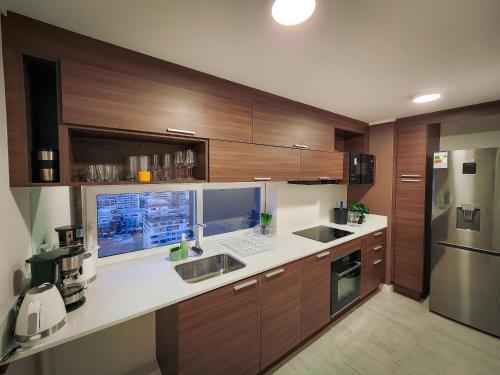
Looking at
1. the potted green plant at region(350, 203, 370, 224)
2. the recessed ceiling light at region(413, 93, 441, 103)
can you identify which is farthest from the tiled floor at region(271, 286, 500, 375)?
the recessed ceiling light at region(413, 93, 441, 103)

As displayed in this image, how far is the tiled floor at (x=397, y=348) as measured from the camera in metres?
1.68

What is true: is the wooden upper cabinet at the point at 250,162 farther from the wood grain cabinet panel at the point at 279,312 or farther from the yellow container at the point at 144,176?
the wood grain cabinet panel at the point at 279,312

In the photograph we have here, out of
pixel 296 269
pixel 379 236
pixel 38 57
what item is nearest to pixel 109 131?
pixel 38 57

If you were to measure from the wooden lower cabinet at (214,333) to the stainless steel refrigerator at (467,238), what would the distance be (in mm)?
2152

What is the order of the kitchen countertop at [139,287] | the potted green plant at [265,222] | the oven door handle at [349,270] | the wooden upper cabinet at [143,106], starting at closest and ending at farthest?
1. the kitchen countertop at [139,287]
2. the wooden upper cabinet at [143,106]
3. the oven door handle at [349,270]
4. the potted green plant at [265,222]

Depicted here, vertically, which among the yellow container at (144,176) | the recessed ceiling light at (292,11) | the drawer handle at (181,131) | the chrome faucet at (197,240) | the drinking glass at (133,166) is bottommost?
the chrome faucet at (197,240)

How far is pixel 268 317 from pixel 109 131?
1.63 m

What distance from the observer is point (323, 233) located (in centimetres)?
242

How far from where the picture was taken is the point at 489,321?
2006 millimetres

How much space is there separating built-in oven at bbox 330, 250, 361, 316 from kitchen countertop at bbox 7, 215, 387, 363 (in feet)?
1.21

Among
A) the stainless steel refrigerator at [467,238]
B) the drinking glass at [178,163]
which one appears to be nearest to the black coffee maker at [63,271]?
the drinking glass at [178,163]

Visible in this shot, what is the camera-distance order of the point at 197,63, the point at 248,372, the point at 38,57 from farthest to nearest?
the point at 248,372 → the point at 197,63 → the point at 38,57

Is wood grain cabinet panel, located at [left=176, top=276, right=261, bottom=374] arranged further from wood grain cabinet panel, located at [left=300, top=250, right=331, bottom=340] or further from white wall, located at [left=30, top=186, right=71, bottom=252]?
white wall, located at [left=30, top=186, right=71, bottom=252]

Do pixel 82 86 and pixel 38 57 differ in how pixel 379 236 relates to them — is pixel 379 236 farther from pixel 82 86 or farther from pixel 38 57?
pixel 38 57
